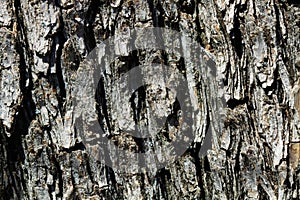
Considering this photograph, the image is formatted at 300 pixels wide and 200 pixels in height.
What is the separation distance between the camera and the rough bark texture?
128 cm

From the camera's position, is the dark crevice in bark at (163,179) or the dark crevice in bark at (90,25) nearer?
the dark crevice in bark at (90,25)

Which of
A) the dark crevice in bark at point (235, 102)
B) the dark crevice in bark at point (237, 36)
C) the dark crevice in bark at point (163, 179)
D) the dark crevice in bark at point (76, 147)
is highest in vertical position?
the dark crevice in bark at point (237, 36)

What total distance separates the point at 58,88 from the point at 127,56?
0.61 ft

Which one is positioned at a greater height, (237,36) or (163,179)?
(237,36)

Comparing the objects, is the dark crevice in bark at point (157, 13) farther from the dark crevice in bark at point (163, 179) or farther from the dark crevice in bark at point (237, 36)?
the dark crevice in bark at point (163, 179)

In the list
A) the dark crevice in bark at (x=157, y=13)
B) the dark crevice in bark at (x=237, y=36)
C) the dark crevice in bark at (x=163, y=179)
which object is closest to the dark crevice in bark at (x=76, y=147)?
the dark crevice in bark at (x=163, y=179)

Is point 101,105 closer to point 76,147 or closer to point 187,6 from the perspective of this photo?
point 76,147

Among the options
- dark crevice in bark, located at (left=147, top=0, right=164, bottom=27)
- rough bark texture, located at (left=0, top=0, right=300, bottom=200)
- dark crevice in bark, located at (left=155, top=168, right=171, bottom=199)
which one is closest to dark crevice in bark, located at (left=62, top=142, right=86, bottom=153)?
rough bark texture, located at (left=0, top=0, right=300, bottom=200)

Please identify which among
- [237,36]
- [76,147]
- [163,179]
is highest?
[237,36]

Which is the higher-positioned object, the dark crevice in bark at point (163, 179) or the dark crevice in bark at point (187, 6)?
the dark crevice in bark at point (187, 6)

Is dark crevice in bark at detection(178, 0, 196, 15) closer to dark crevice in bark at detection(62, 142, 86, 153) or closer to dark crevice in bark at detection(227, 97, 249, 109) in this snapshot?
dark crevice in bark at detection(227, 97, 249, 109)

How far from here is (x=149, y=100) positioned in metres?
1.33

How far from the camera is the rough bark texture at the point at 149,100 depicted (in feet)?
4.19

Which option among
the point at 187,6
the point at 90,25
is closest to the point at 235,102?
the point at 187,6
